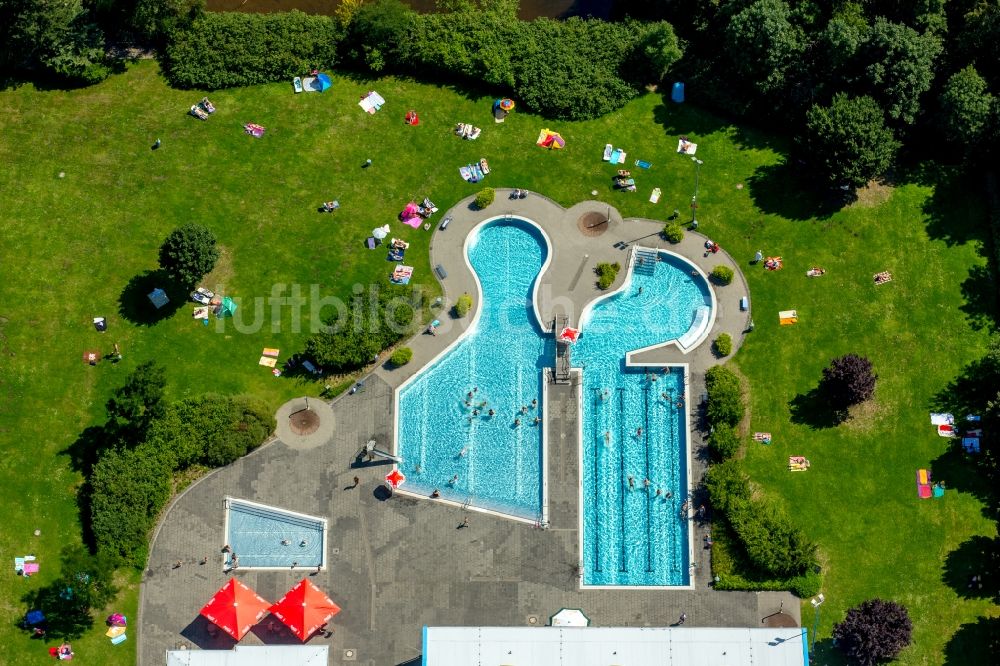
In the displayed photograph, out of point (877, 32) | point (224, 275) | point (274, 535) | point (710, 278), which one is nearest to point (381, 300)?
point (224, 275)

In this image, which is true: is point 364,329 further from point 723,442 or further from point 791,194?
point 791,194

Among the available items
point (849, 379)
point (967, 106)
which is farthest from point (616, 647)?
point (967, 106)

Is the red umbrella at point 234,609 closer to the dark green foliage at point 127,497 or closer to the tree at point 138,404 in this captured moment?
the dark green foliage at point 127,497

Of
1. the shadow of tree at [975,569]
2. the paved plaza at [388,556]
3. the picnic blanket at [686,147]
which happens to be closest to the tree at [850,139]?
the picnic blanket at [686,147]

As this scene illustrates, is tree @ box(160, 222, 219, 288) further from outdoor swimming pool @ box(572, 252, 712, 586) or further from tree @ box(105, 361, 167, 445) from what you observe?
outdoor swimming pool @ box(572, 252, 712, 586)

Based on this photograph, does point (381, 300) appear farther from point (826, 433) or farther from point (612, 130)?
point (826, 433)
